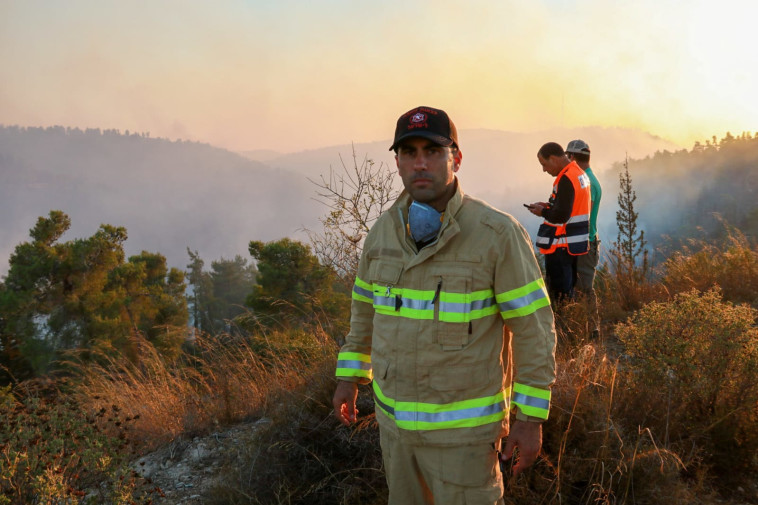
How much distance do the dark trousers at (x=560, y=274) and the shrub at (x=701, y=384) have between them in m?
1.69

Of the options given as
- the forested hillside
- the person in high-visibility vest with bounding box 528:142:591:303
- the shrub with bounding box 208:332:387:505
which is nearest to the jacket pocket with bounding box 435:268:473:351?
the shrub with bounding box 208:332:387:505

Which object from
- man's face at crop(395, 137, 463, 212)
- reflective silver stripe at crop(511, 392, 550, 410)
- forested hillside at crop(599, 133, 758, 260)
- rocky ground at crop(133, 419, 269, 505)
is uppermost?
forested hillside at crop(599, 133, 758, 260)

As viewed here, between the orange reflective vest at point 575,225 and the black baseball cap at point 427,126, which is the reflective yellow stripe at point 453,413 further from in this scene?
the orange reflective vest at point 575,225

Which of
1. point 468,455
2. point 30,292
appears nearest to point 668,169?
point 30,292

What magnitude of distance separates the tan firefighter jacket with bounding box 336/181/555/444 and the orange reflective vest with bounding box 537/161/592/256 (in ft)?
11.1

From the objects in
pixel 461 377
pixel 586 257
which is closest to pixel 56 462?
pixel 461 377

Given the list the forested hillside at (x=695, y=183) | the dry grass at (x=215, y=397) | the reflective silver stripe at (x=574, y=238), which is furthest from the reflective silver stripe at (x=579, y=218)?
the forested hillside at (x=695, y=183)

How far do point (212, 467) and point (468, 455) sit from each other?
8.78ft

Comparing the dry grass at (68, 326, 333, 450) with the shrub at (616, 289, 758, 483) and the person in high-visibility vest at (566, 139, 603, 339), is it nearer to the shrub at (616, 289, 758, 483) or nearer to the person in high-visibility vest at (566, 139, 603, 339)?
the shrub at (616, 289, 758, 483)

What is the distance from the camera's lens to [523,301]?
167 centimetres

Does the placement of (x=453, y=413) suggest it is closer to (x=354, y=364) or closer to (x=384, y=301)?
(x=384, y=301)

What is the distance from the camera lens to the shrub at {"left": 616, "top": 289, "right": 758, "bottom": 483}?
2.84 metres

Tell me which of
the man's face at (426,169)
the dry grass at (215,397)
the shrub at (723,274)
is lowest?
the dry grass at (215,397)

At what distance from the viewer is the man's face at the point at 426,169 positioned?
6.06ft
